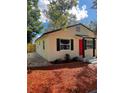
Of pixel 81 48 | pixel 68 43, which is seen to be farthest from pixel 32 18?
pixel 81 48

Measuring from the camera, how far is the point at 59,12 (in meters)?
1.85

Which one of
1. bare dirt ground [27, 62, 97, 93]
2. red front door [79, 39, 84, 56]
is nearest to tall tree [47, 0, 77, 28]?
red front door [79, 39, 84, 56]

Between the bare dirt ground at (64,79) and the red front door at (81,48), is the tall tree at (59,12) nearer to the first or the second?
the red front door at (81,48)

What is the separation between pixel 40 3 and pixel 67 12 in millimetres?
209

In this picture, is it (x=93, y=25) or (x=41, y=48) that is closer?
(x=41, y=48)

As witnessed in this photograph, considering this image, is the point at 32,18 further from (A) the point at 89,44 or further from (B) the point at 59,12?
(A) the point at 89,44

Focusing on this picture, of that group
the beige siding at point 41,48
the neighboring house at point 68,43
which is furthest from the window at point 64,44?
the beige siding at point 41,48

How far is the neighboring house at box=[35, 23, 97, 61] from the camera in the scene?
1807 mm

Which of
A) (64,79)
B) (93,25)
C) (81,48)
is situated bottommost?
(64,79)

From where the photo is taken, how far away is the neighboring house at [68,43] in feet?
5.93

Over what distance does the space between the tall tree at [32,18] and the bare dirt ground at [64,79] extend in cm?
25

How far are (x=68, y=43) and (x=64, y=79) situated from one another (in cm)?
25
